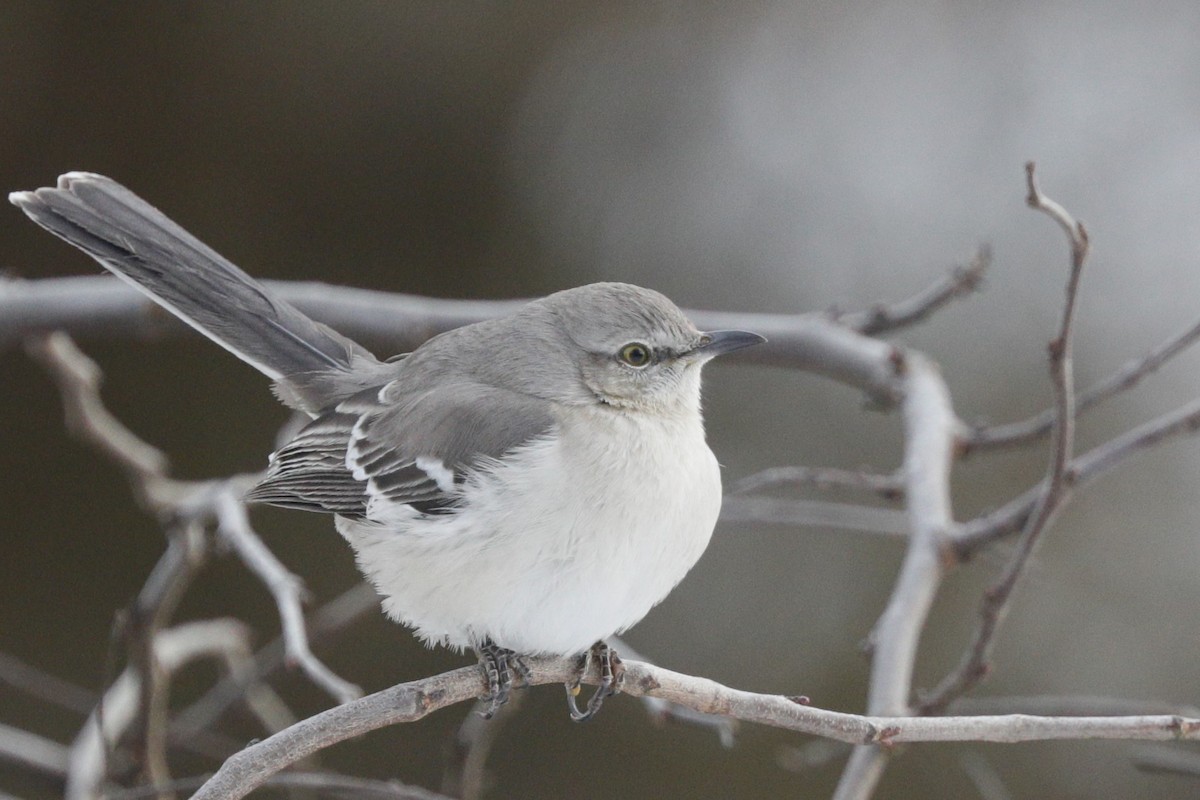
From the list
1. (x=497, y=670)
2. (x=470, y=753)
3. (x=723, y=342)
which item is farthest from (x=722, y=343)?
(x=470, y=753)

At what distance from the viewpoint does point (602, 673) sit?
2.37 m

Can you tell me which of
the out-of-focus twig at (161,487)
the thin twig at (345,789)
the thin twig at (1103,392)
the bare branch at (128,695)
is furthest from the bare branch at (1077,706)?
the bare branch at (128,695)

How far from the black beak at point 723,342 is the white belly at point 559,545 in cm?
23

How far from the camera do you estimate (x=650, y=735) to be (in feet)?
19.1

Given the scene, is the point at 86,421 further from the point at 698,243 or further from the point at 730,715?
the point at 698,243

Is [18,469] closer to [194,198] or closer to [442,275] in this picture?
[194,198]

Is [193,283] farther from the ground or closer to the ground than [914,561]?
farther from the ground

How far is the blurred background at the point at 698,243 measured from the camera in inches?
218

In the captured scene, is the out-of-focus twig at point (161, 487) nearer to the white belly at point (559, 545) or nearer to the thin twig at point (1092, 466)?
the white belly at point (559, 545)

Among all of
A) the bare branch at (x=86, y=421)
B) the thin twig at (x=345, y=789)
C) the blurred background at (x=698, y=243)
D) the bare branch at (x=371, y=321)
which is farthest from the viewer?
the blurred background at (x=698, y=243)

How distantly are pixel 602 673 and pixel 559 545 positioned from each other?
268 millimetres

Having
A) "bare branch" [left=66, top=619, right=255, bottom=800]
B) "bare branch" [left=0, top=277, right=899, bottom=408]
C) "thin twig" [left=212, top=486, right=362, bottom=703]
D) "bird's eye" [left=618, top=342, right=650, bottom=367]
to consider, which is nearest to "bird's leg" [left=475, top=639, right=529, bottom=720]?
"thin twig" [left=212, top=486, right=362, bottom=703]

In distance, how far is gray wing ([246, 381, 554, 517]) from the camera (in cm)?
261

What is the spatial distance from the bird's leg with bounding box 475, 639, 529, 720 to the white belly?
0.03m
